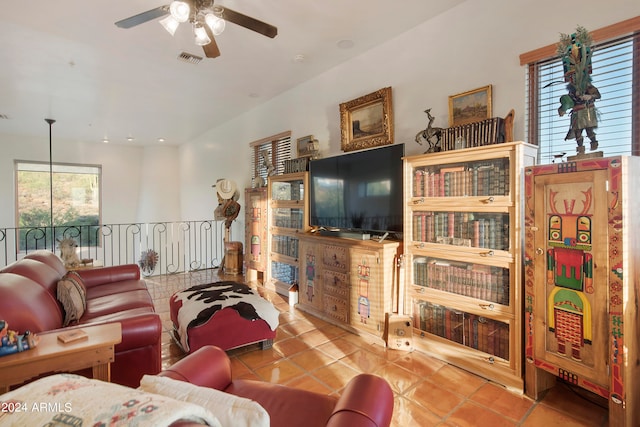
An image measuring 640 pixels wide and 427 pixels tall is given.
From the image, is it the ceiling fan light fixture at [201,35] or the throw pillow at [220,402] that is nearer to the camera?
the throw pillow at [220,402]

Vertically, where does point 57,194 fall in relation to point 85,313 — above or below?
above

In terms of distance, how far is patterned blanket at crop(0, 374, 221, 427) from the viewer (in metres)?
0.56

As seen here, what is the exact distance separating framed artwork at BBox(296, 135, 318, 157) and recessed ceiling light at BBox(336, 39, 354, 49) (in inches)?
Answer: 43.7

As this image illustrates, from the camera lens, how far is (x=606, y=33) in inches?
77.3

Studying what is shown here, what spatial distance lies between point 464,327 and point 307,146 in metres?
2.78

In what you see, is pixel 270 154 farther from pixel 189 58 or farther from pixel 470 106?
pixel 470 106

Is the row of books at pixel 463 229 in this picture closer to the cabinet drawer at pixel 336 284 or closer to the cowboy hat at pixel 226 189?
the cabinet drawer at pixel 336 284

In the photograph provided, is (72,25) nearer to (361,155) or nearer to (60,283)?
(60,283)

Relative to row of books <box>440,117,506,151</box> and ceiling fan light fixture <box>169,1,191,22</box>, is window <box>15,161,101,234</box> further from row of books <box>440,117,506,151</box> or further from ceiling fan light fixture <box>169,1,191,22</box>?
row of books <box>440,117,506,151</box>

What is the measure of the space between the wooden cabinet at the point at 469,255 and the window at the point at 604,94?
25 cm

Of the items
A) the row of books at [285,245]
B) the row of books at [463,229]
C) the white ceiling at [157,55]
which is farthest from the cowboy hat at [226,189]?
the row of books at [463,229]

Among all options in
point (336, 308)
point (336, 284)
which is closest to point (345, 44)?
point (336, 284)

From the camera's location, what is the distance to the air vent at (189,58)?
3433 mm

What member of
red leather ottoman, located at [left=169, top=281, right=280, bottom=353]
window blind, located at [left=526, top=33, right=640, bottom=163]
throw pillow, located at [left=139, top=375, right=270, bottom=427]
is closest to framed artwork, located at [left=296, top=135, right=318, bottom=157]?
red leather ottoman, located at [left=169, top=281, right=280, bottom=353]
